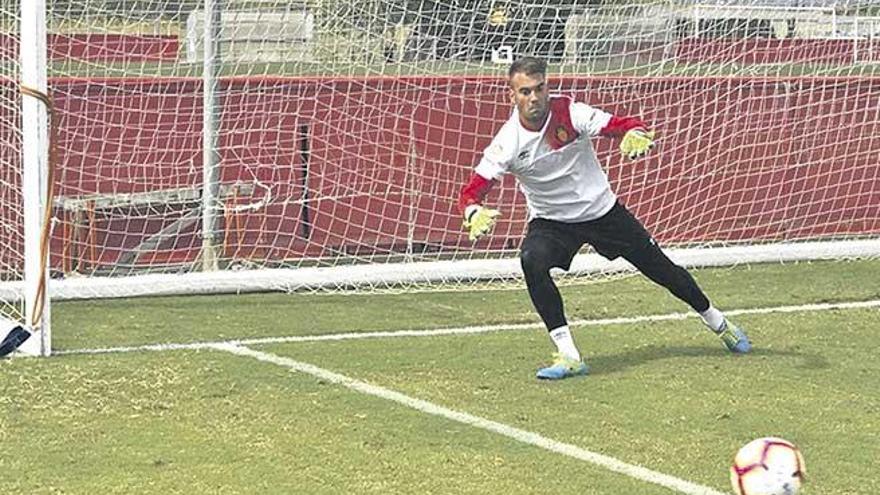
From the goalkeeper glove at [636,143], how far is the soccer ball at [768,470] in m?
2.78

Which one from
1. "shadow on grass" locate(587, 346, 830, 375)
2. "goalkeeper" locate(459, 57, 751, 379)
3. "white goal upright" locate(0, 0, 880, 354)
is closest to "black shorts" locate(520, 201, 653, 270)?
"goalkeeper" locate(459, 57, 751, 379)

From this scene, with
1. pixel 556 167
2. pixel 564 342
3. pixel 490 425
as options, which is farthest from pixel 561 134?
pixel 490 425

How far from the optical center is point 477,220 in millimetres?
7840

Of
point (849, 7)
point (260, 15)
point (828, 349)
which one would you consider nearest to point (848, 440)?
point (828, 349)

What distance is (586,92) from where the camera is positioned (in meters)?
14.0

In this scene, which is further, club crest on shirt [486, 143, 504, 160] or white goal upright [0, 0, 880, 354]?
white goal upright [0, 0, 880, 354]

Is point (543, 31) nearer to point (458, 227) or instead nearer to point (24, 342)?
point (458, 227)

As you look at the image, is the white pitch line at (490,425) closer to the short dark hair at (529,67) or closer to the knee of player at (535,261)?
the knee of player at (535,261)

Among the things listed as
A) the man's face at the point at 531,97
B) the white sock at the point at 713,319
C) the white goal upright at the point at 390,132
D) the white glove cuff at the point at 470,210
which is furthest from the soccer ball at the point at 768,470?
the white goal upright at the point at 390,132

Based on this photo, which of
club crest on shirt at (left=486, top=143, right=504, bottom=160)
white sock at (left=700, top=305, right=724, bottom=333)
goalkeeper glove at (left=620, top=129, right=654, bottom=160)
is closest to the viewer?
goalkeeper glove at (left=620, top=129, right=654, bottom=160)

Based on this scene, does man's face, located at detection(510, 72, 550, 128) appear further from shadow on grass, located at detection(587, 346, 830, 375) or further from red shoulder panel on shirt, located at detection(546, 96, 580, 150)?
shadow on grass, located at detection(587, 346, 830, 375)

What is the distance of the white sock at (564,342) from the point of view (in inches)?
324

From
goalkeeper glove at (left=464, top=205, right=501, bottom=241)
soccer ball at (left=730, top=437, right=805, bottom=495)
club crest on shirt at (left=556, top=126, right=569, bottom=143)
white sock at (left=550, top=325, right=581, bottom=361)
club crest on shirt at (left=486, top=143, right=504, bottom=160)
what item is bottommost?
white sock at (left=550, top=325, right=581, bottom=361)

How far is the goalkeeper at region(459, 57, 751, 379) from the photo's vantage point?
805cm
